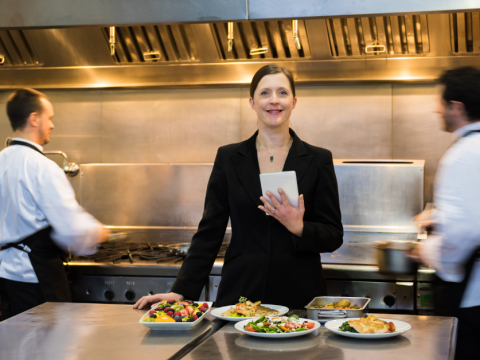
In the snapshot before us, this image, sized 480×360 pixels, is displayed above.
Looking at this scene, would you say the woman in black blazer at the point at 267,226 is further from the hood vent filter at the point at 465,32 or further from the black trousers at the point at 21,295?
the hood vent filter at the point at 465,32

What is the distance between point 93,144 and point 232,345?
9.76 ft

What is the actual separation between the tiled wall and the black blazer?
1.69 meters

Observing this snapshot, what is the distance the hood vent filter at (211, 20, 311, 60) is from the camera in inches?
138

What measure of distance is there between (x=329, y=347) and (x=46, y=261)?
68.6 inches

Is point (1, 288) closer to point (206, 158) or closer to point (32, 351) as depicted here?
point (32, 351)

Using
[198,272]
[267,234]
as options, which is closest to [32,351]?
[198,272]

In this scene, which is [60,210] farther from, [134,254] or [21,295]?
[134,254]

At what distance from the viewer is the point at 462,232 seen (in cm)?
165

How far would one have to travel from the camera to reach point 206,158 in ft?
12.9

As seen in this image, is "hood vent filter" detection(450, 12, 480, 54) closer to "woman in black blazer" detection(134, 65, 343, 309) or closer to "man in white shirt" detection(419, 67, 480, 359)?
"man in white shirt" detection(419, 67, 480, 359)

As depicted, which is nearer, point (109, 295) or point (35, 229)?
point (35, 229)

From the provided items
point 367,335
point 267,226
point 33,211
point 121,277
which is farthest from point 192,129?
point 367,335

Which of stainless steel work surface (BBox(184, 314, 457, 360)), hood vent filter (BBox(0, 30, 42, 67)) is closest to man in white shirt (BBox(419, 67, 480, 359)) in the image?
stainless steel work surface (BBox(184, 314, 457, 360))

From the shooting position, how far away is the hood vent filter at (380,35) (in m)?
3.37
